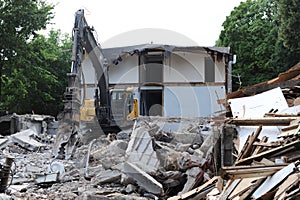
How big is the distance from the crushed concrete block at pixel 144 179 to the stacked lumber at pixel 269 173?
1554mm

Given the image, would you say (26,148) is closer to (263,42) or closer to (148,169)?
(148,169)

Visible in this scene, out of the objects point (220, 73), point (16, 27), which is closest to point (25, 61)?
point (16, 27)

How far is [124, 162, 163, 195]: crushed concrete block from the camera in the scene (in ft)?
23.2

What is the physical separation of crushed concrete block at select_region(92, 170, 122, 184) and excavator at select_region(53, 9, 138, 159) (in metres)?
2.68

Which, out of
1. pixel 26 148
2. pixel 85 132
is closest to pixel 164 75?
pixel 85 132

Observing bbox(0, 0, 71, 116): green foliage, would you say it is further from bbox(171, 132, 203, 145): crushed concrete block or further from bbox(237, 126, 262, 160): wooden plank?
bbox(237, 126, 262, 160): wooden plank

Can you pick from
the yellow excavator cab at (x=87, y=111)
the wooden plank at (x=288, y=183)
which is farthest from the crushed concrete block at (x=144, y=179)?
the yellow excavator cab at (x=87, y=111)

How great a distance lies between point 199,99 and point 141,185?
549 inches

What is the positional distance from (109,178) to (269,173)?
164 inches

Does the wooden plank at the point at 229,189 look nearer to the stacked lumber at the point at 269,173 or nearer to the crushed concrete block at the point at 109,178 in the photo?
the stacked lumber at the point at 269,173

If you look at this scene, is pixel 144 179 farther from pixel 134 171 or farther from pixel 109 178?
pixel 109 178

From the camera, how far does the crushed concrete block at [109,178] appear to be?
7816 millimetres

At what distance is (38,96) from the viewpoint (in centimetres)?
2705

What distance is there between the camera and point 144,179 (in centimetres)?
723
